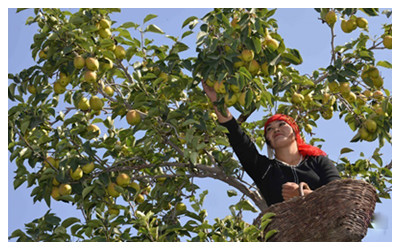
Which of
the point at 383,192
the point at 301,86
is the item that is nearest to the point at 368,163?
the point at 383,192

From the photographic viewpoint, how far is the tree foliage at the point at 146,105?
13.1ft

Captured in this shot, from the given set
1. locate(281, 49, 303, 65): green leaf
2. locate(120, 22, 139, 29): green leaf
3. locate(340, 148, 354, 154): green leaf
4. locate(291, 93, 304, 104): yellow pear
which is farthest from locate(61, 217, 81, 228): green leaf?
locate(340, 148, 354, 154): green leaf

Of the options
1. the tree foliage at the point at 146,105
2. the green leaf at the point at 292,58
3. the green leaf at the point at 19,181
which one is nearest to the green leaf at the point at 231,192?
the tree foliage at the point at 146,105

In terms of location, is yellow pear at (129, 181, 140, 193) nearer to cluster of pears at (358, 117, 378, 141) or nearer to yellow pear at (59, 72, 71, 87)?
yellow pear at (59, 72, 71, 87)

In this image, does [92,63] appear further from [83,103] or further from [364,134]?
[364,134]

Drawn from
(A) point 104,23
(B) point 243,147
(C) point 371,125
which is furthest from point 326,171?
(A) point 104,23

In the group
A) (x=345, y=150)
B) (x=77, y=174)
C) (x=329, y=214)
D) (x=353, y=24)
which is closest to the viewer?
(x=329, y=214)

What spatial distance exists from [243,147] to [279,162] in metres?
0.33

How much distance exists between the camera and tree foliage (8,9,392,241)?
4.00m

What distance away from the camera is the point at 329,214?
3148 millimetres

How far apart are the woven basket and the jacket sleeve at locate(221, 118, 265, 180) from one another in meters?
0.91

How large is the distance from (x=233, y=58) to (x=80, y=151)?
57.8 inches

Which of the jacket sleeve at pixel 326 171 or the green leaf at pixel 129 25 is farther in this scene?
the green leaf at pixel 129 25

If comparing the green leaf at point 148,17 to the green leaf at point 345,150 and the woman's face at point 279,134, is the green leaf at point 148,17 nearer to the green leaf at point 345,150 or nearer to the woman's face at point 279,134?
the woman's face at point 279,134
